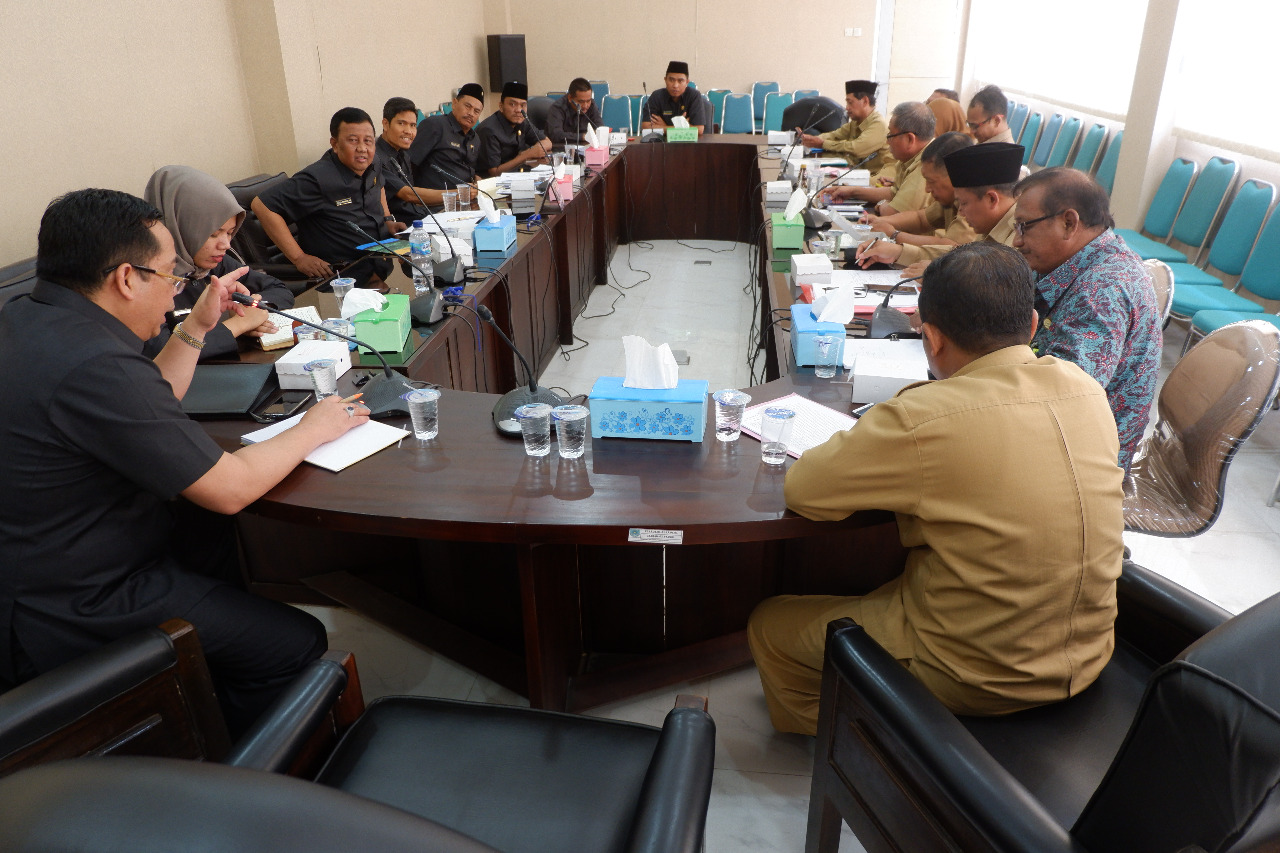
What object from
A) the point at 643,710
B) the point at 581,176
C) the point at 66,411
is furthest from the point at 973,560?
the point at 581,176

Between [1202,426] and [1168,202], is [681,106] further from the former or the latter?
[1202,426]

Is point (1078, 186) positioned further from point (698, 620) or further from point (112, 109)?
point (112, 109)

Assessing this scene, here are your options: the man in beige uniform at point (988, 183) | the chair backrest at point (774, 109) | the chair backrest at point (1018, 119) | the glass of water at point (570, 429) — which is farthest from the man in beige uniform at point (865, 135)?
the glass of water at point (570, 429)

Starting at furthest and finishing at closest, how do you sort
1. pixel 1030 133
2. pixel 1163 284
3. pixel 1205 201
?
pixel 1030 133 → pixel 1205 201 → pixel 1163 284

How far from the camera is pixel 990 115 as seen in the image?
171 inches

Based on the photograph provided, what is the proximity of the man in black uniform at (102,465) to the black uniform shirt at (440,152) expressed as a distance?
3.59 m

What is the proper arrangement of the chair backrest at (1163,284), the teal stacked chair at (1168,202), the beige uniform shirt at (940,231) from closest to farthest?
1. the chair backrest at (1163,284)
2. the beige uniform shirt at (940,231)
3. the teal stacked chair at (1168,202)

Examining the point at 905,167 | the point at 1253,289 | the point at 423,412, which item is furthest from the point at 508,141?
the point at 423,412

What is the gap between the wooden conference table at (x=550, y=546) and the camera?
4.42 ft

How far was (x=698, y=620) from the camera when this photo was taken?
192 centimetres

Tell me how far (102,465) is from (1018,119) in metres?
7.61

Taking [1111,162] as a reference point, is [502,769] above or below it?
below

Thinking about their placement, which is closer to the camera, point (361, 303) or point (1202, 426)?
point (1202, 426)

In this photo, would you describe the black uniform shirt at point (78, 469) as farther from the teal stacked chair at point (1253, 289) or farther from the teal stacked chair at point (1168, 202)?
the teal stacked chair at point (1168, 202)
